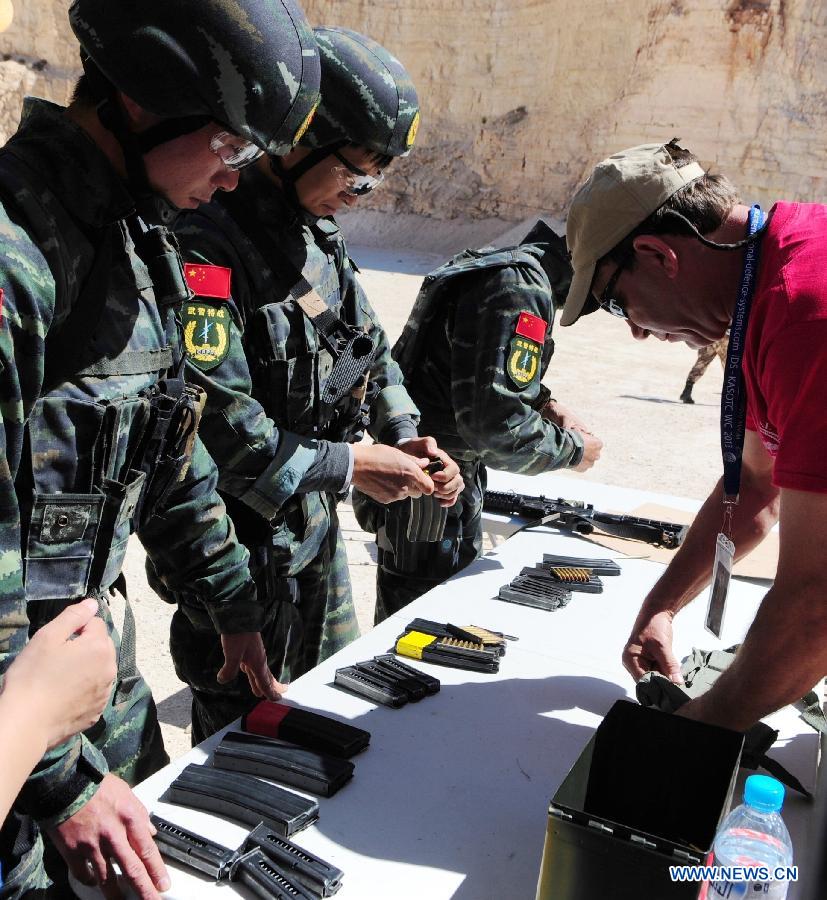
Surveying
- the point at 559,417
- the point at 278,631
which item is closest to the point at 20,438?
the point at 278,631

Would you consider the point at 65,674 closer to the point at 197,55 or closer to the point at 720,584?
the point at 197,55

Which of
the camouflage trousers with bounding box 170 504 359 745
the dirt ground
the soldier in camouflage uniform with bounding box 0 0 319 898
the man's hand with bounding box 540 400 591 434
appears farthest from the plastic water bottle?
the dirt ground

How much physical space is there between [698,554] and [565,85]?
20.1m

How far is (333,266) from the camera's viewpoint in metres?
2.64

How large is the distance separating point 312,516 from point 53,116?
1.32 meters

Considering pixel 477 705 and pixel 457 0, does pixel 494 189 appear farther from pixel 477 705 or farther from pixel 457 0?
pixel 477 705

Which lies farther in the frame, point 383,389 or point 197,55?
point 383,389

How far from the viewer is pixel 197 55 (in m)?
1.54

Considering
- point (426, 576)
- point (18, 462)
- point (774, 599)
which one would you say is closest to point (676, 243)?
point (774, 599)

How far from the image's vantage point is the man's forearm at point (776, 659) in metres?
1.51

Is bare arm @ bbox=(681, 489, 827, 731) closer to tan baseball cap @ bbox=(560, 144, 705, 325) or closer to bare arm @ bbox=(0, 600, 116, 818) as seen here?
tan baseball cap @ bbox=(560, 144, 705, 325)

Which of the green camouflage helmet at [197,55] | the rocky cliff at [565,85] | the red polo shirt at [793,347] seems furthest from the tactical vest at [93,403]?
the rocky cliff at [565,85]

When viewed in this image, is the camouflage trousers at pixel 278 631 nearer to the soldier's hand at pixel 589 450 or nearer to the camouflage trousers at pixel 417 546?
the camouflage trousers at pixel 417 546

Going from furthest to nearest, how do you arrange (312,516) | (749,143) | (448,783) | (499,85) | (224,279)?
(499,85) < (749,143) < (312,516) < (224,279) < (448,783)
